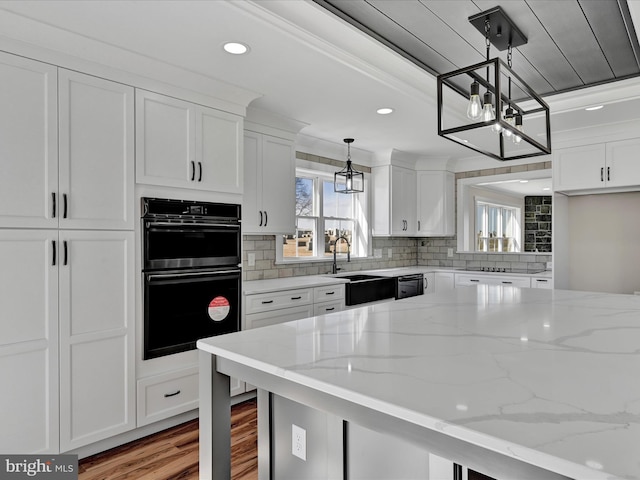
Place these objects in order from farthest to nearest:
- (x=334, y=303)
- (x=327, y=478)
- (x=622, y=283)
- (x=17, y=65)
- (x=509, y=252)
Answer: (x=509, y=252), (x=622, y=283), (x=334, y=303), (x=17, y=65), (x=327, y=478)

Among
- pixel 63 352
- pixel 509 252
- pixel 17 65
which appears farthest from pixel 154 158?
pixel 509 252

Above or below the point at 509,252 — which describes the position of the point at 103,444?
below

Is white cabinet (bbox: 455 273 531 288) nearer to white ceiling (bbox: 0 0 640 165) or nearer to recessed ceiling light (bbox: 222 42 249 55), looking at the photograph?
white ceiling (bbox: 0 0 640 165)

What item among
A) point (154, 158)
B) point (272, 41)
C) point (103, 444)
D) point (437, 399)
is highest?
point (272, 41)

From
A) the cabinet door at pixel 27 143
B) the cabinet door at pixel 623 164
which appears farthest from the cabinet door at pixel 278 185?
the cabinet door at pixel 623 164

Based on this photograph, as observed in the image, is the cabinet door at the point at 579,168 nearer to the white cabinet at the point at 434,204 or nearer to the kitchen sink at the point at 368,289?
the white cabinet at the point at 434,204

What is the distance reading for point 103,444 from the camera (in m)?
2.46

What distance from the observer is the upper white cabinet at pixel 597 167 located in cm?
388

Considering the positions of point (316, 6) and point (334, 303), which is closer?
point (316, 6)

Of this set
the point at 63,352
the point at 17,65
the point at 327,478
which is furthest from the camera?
the point at 63,352

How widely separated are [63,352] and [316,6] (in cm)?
224

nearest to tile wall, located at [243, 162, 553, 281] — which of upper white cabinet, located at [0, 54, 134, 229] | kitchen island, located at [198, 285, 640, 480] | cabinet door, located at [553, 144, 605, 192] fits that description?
cabinet door, located at [553, 144, 605, 192]

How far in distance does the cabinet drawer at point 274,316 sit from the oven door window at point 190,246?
1.53 ft

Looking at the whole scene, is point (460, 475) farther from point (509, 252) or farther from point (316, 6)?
point (509, 252)
